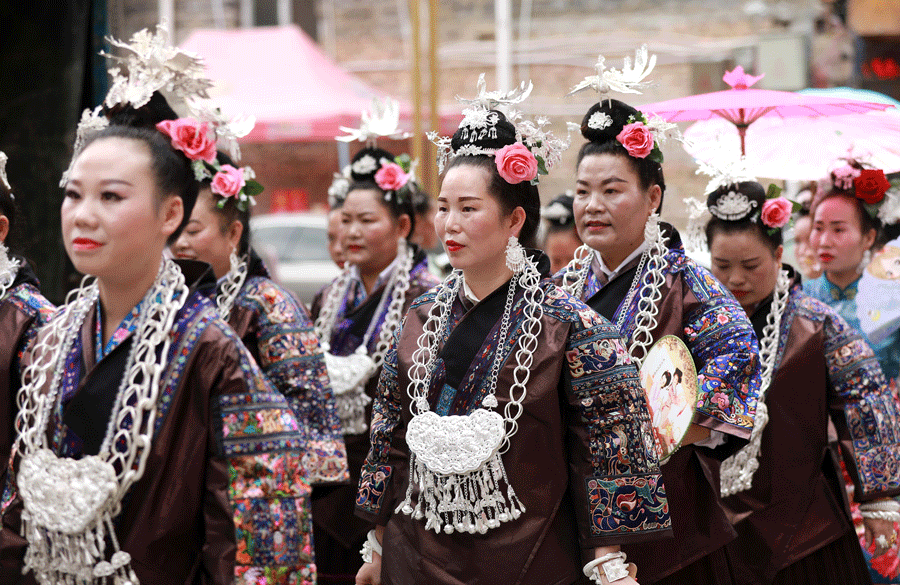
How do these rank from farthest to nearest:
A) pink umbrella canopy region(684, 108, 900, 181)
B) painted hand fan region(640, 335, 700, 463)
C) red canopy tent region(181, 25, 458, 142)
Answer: red canopy tent region(181, 25, 458, 142)
pink umbrella canopy region(684, 108, 900, 181)
painted hand fan region(640, 335, 700, 463)

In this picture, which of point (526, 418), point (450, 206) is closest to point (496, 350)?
point (526, 418)

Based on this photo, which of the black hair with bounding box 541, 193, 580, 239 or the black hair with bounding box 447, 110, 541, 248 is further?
the black hair with bounding box 541, 193, 580, 239

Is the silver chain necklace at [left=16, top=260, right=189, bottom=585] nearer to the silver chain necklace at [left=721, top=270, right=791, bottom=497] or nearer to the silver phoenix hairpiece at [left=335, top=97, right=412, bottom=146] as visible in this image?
the silver chain necklace at [left=721, top=270, right=791, bottom=497]

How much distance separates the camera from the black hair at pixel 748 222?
388 centimetres

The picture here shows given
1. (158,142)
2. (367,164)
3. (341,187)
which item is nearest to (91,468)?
(158,142)

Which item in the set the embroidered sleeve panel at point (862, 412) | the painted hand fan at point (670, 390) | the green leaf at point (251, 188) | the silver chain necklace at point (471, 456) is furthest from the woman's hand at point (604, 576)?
the green leaf at point (251, 188)

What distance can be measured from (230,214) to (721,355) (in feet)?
6.00

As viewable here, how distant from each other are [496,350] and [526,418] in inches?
7.3

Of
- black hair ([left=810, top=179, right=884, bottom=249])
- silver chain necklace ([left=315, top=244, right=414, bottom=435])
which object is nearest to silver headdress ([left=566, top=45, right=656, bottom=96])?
silver chain necklace ([left=315, top=244, right=414, bottom=435])

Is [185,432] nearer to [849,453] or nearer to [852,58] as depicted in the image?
[849,453]

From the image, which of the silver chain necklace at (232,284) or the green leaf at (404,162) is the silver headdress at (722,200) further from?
the silver chain necklace at (232,284)

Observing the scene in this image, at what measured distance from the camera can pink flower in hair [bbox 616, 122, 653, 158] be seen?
10.4 feet

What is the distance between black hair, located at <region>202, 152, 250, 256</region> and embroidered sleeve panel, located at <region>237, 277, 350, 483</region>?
0.84 ft

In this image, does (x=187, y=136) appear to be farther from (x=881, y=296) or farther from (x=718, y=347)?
(x=881, y=296)
